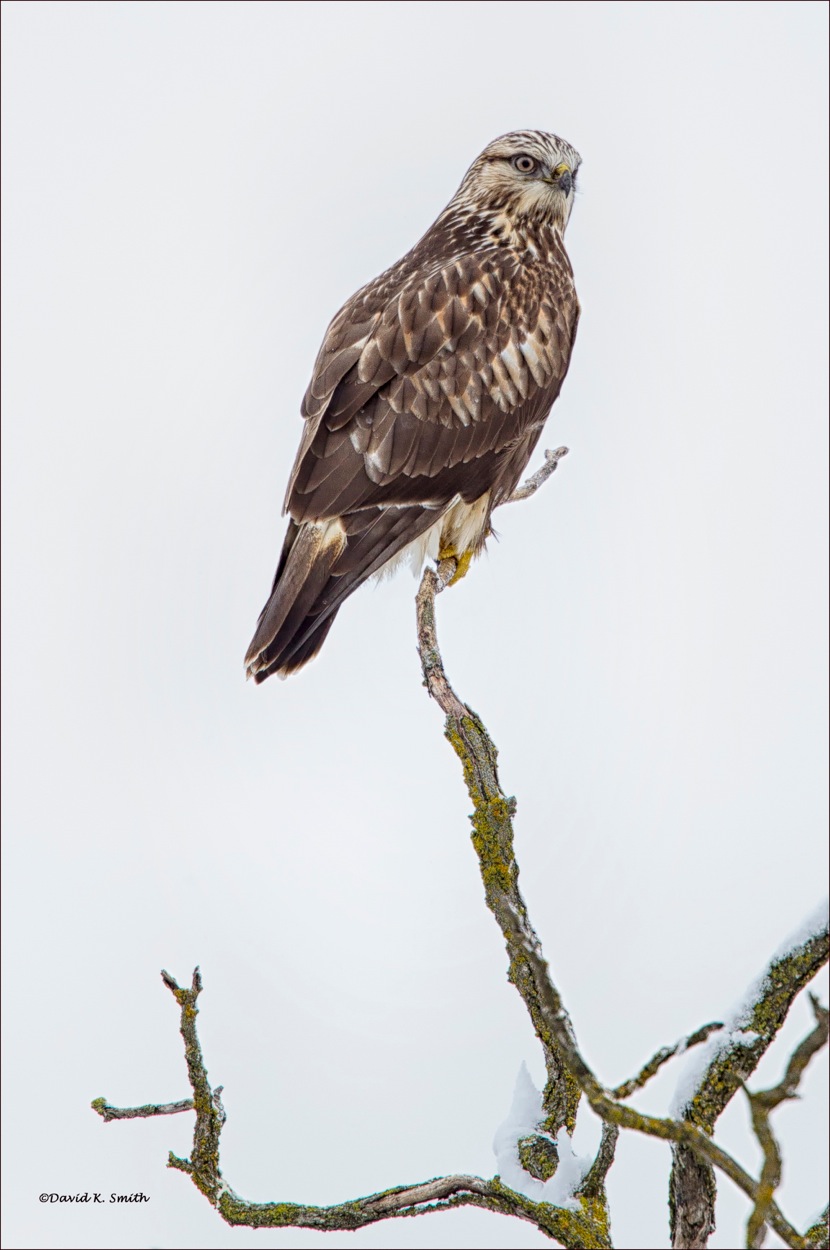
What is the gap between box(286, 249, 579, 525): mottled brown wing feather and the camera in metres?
6.05

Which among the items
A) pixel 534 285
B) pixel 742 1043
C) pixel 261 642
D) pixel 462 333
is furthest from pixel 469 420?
pixel 742 1043

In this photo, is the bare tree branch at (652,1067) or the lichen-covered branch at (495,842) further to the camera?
the lichen-covered branch at (495,842)

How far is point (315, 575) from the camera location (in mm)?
5809

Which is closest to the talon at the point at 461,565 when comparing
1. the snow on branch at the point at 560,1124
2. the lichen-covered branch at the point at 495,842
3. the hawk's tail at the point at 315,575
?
the hawk's tail at the point at 315,575

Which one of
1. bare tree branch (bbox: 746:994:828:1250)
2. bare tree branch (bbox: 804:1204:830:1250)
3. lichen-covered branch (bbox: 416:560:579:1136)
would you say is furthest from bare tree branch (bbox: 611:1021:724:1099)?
lichen-covered branch (bbox: 416:560:579:1136)

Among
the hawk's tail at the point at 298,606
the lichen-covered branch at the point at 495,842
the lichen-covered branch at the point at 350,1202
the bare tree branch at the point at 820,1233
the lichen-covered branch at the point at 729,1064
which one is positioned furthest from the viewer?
the hawk's tail at the point at 298,606

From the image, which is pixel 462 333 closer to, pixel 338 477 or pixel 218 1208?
pixel 338 477

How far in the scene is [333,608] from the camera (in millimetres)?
5832

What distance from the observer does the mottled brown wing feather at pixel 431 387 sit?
605 cm

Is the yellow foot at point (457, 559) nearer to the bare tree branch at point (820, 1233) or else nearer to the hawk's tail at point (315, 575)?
the hawk's tail at point (315, 575)

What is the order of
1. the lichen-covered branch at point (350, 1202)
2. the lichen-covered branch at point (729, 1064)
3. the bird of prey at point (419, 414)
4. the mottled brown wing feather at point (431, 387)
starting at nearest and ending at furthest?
the lichen-covered branch at point (729, 1064)
the lichen-covered branch at point (350, 1202)
the bird of prey at point (419, 414)
the mottled brown wing feather at point (431, 387)

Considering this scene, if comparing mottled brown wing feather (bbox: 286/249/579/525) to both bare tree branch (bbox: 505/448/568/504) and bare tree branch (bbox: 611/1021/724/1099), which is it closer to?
bare tree branch (bbox: 505/448/568/504)

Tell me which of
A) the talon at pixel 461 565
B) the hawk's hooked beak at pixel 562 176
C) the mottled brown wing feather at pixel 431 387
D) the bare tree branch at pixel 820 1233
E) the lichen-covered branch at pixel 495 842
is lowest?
the bare tree branch at pixel 820 1233

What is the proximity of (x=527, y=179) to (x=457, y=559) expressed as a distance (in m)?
2.12
